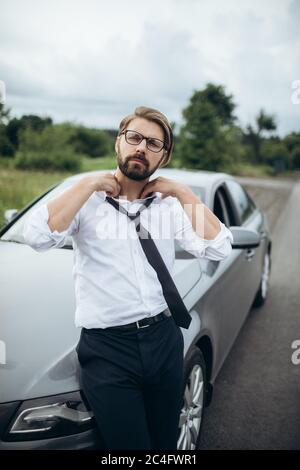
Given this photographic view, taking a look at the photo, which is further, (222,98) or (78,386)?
(222,98)

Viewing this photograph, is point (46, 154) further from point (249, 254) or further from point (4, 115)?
point (249, 254)

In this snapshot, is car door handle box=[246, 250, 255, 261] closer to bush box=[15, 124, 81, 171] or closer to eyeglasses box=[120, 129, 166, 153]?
eyeglasses box=[120, 129, 166, 153]

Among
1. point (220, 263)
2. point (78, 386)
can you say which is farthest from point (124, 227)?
point (220, 263)

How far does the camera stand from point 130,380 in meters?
1.61

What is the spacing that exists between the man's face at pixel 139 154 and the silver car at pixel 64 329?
831 millimetres

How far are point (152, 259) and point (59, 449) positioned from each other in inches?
34.4

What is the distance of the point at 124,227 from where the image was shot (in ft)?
5.48

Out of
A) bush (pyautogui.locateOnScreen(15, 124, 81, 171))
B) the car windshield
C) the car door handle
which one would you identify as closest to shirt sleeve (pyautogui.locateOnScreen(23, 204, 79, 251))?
the car windshield

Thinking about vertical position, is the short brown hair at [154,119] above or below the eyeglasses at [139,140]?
above

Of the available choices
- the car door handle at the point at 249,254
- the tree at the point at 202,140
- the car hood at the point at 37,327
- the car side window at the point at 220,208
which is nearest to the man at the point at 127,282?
the car hood at the point at 37,327

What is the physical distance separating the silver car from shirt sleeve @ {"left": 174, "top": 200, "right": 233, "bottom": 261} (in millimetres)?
530

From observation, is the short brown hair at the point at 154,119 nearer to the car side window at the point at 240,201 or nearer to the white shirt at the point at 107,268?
the white shirt at the point at 107,268

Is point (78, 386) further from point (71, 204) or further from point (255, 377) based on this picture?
point (255, 377)

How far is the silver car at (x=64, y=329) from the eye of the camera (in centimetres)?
164
